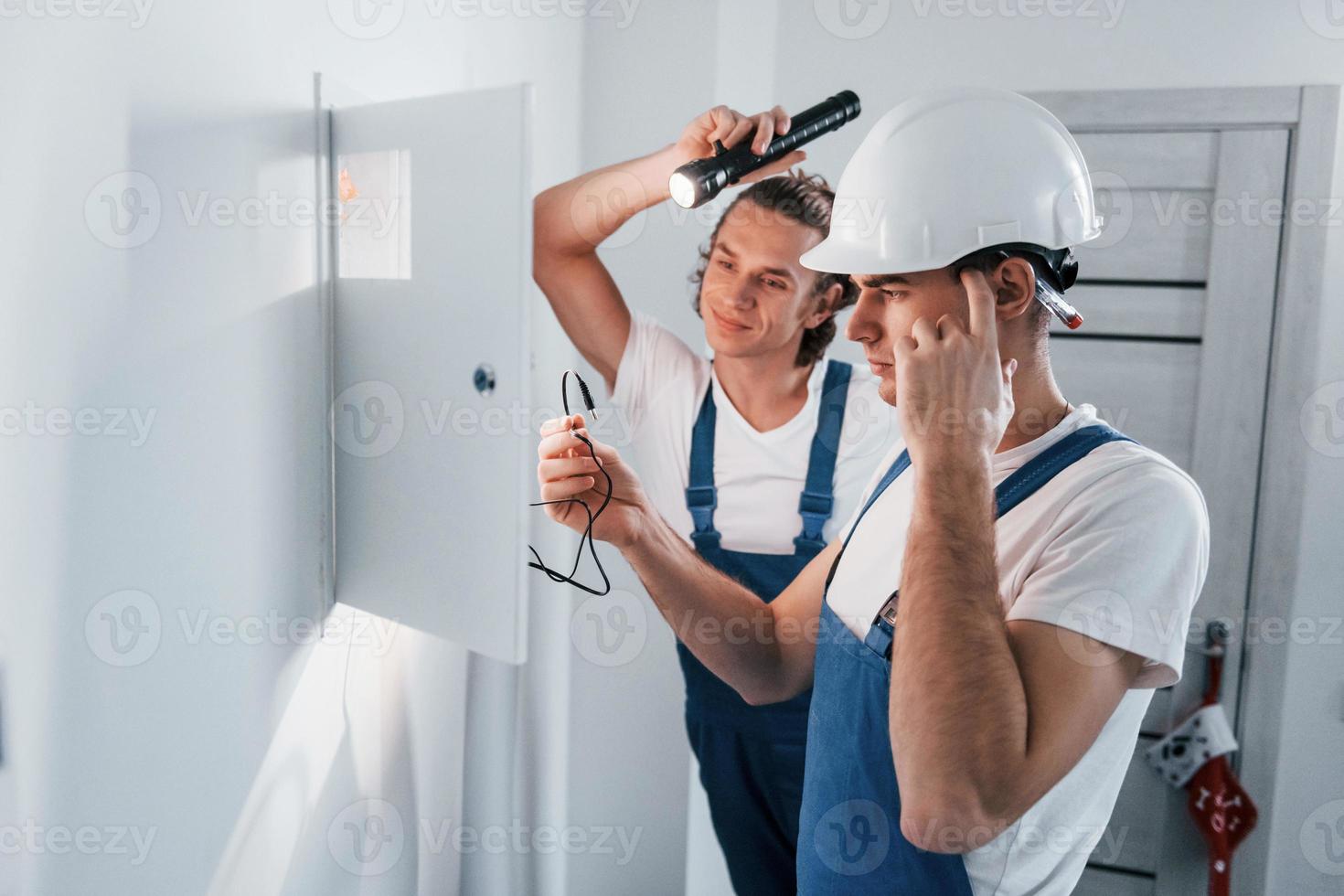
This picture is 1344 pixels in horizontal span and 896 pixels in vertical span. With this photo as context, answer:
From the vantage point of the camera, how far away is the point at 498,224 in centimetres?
124

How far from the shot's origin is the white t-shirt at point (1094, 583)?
2.72ft

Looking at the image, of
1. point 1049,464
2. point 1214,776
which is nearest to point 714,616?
point 1049,464

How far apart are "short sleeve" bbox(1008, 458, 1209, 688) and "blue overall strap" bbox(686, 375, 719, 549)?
0.98 metres

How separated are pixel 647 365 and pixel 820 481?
41cm

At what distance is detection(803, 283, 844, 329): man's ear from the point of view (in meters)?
1.84

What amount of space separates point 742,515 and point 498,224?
823mm

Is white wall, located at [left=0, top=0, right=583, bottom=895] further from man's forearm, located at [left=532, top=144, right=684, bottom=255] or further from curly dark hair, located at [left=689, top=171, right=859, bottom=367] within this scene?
curly dark hair, located at [left=689, top=171, right=859, bottom=367]

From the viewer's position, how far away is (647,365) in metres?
1.89

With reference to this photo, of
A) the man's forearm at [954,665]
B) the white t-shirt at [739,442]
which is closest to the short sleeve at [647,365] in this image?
the white t-shirt at [739,442]

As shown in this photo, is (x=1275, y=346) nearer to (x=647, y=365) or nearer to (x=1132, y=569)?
(x=647, y=365)

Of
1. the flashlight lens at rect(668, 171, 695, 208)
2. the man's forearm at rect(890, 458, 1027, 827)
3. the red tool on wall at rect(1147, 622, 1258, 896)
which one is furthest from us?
the red tool on wall at rect(1147, 622, 1258, 896)

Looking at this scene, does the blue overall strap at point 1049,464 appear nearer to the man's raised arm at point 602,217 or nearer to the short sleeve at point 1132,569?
the short sleeve at point 1132,569

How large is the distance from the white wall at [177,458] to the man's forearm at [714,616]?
1.65 feet

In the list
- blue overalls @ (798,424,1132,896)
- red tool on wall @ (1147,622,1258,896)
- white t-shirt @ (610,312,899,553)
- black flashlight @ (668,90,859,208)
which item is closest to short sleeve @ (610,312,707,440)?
white t-shirt @ (610,312,899,553)
